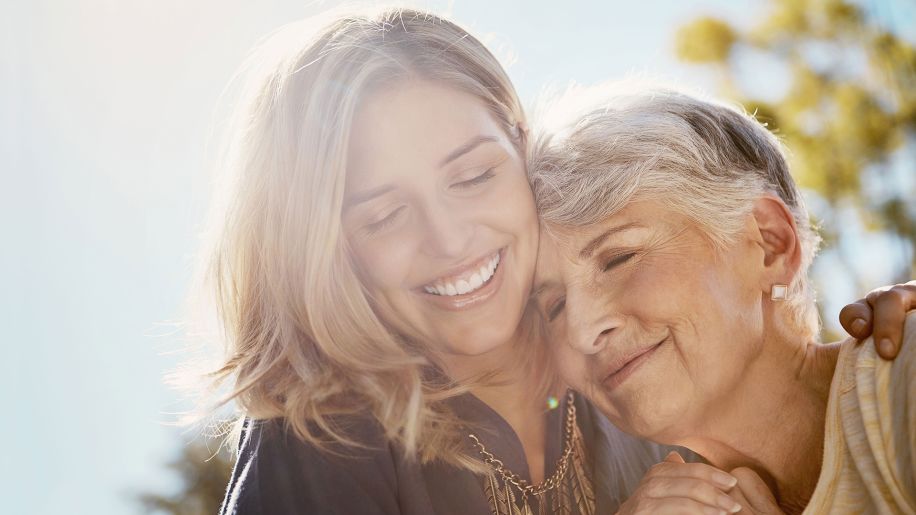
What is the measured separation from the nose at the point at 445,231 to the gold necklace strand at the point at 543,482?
2.27ft

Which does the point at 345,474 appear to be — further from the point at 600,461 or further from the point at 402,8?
the point at 402,8

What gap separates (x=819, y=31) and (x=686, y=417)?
19.1 m

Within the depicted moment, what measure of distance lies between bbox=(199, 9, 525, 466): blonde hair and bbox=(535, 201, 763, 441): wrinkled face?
0.62m

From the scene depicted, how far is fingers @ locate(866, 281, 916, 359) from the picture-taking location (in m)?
2.35

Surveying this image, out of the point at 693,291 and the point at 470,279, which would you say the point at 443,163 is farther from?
the point at 693,291

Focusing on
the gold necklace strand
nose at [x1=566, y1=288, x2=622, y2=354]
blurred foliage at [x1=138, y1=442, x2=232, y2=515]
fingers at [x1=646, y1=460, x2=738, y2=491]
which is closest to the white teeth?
nose at [x1=566, y1=288, x2=622, y2=354]

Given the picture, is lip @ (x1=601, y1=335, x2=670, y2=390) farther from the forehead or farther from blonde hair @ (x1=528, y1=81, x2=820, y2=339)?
the forehead

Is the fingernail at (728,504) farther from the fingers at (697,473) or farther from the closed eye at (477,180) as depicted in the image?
the closed eye at (477,180)

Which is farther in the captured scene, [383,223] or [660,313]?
[383,223]

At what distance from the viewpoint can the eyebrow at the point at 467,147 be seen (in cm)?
302

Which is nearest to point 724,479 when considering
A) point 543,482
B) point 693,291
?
point 693,291

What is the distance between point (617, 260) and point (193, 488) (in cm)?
1409

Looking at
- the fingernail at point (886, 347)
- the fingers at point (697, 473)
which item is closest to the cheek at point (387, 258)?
the fingers at point (697, 473)

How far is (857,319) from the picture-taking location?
2.51 meters
